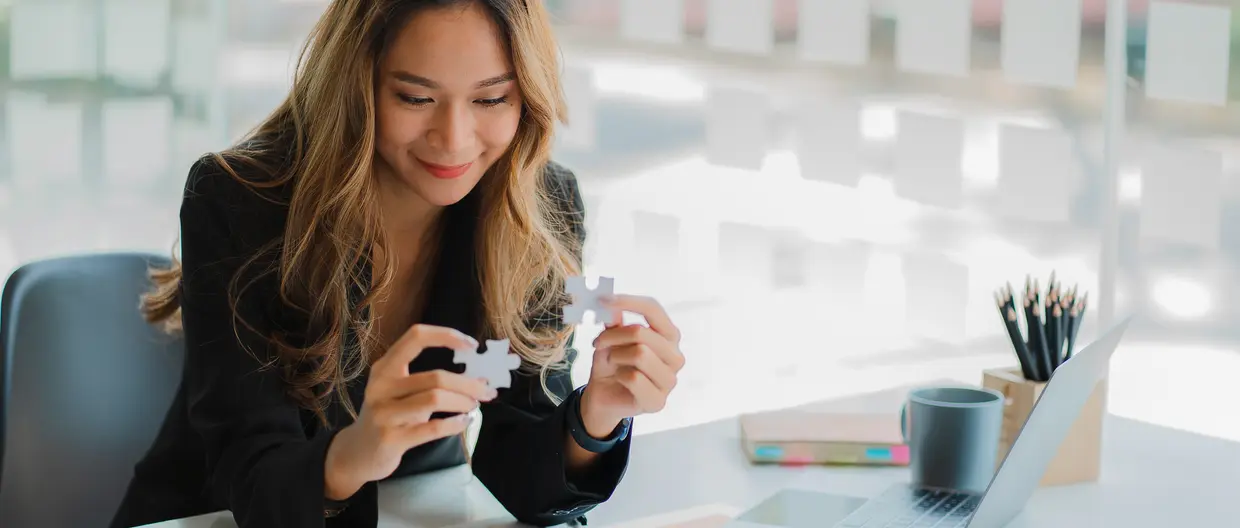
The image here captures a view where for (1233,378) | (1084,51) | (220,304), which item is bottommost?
(1233,378)

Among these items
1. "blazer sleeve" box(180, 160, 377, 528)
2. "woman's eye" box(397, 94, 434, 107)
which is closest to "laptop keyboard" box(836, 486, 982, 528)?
"blazer sleeve" box(180, 160, 377, 528)

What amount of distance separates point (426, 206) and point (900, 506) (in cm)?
72

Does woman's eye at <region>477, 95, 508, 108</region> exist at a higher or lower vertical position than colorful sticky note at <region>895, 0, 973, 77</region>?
lower

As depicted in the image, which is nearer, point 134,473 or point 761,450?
point 761,450

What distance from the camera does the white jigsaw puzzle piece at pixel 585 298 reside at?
1.18 m

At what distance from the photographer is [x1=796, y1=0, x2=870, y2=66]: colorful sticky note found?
4.38m

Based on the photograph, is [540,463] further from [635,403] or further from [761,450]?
[761,450]

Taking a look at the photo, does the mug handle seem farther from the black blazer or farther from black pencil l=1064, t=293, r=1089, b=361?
the black blazer

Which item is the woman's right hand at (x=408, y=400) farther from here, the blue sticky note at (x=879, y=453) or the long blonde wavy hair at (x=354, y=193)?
the blue sticky note at (x=879, y=453)

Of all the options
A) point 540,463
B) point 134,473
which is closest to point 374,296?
point 540,463

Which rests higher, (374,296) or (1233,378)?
(374,296)

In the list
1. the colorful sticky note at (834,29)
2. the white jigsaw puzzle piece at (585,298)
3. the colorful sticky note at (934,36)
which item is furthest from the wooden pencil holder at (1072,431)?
the colorful sticky note at (834,29)

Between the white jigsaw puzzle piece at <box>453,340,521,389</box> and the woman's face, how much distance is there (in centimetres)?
29

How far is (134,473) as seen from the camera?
1523 millimetres
